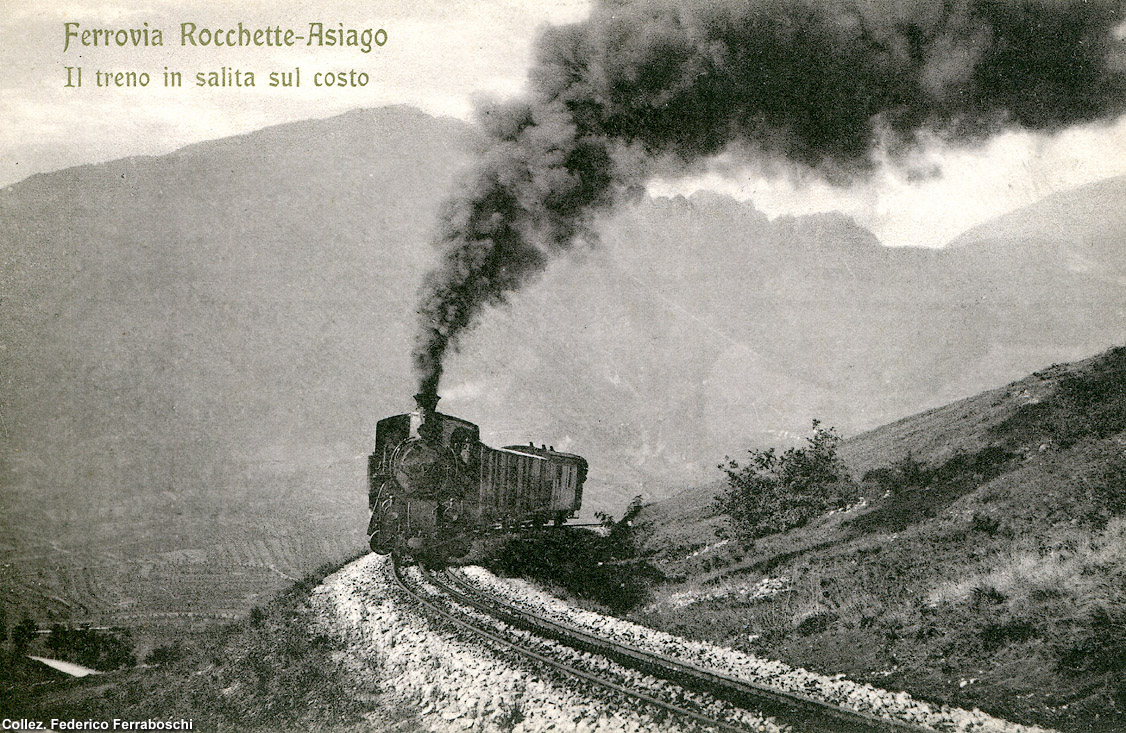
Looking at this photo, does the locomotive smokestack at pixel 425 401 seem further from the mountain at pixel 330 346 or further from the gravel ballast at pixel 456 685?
the mountain at pixel 330 346

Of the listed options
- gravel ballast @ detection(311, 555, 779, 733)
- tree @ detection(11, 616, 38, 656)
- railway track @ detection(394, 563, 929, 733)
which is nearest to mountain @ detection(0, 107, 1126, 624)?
tree @ detection(11, 616, 38, 656)

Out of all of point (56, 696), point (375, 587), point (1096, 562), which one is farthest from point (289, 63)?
point (1096, 562)

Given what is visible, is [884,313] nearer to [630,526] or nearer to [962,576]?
[630,526]

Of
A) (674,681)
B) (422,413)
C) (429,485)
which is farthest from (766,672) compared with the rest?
(422,413)

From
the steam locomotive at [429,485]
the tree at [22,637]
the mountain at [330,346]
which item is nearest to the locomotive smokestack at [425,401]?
the steam locomotive at [429,485]

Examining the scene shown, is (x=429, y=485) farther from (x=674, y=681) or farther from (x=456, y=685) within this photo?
(x=674, y=681)

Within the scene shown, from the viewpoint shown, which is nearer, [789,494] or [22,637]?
[22,637]
